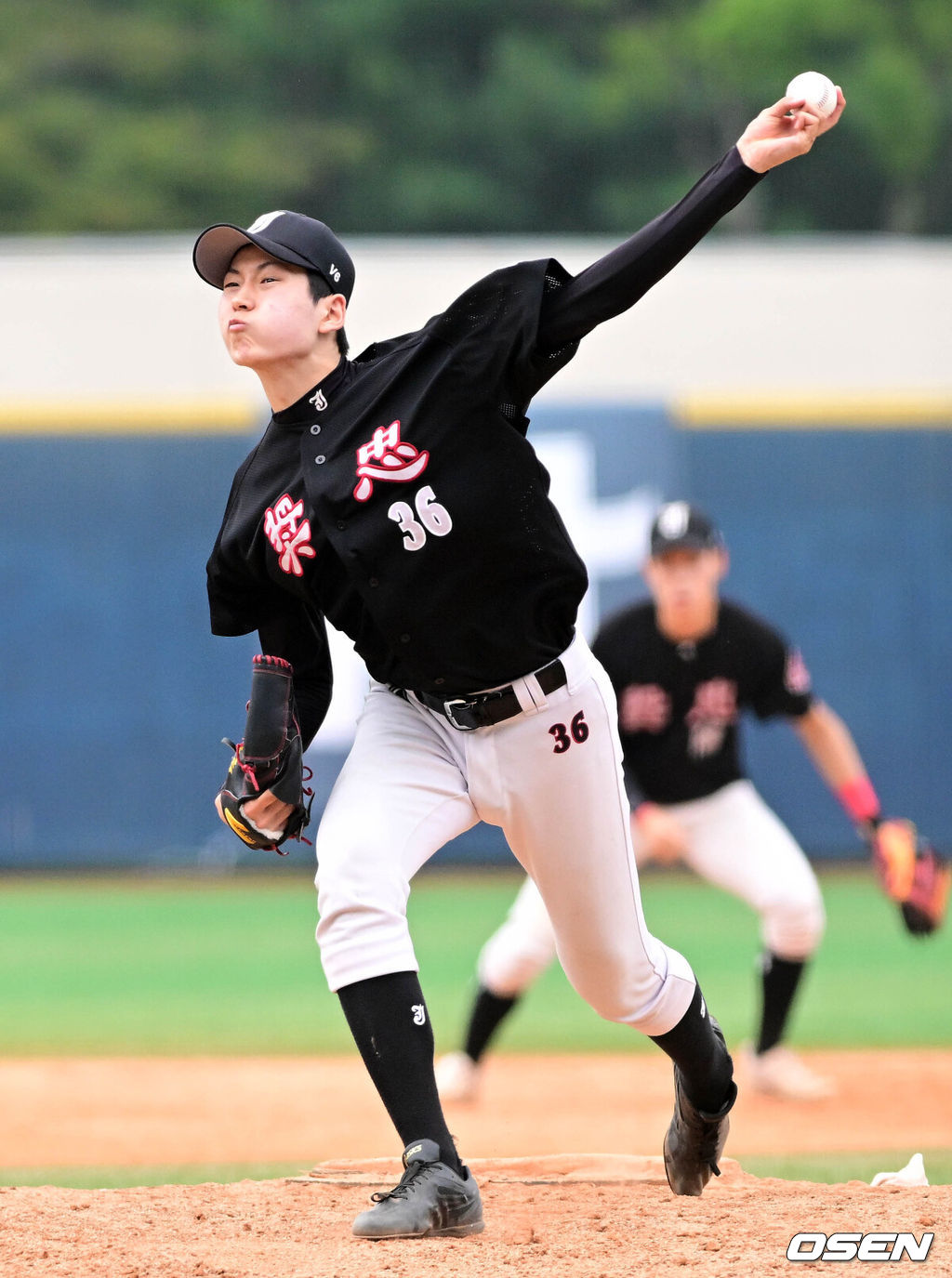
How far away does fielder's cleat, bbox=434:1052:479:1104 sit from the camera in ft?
17.3

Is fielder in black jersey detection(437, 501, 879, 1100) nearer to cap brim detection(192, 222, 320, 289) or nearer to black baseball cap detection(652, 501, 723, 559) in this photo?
black baseball cap detection(652, 501, 723, 559)

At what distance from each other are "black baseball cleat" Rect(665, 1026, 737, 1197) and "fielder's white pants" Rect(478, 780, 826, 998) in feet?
5.12

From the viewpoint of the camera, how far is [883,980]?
7.91m

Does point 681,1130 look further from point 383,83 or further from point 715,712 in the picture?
point 383,83

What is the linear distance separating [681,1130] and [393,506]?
4.66ft

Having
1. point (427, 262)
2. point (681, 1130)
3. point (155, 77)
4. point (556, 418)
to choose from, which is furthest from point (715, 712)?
point (155, 77)

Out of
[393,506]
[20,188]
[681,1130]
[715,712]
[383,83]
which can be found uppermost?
[383,83]

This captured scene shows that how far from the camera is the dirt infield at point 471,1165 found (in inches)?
111

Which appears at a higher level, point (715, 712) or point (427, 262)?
point (427, 262)

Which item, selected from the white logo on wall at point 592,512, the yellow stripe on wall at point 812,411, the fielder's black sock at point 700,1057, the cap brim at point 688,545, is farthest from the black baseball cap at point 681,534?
the yellow stripe on wall at point 812,411

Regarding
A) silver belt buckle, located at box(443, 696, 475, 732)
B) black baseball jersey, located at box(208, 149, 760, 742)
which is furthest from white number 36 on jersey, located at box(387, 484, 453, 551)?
silver belt buckle, located at box(443, 696, 475, 732)

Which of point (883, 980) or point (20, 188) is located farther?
point (20, 188)

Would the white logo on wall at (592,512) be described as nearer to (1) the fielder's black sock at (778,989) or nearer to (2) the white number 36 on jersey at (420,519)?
(1) the fielder's black sock at (778,989)

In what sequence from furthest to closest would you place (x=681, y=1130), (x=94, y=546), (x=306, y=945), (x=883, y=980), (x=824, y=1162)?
(x=94, y=546)
(x=306, y=945)
(x=883, y=980)
(x=824, y=1162)
(x=681, y=1130)
